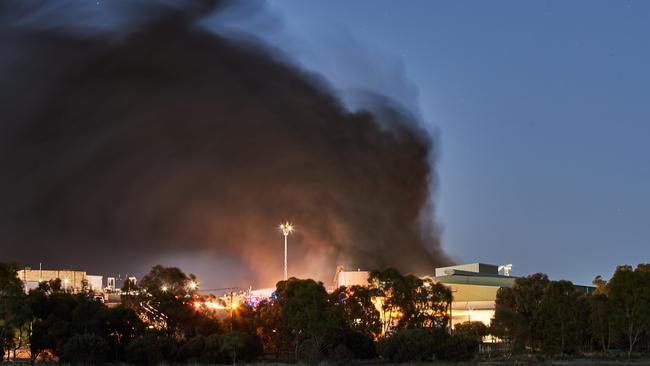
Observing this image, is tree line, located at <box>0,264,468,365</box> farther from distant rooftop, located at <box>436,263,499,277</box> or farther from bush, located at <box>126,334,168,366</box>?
distant rooftop, located at <box>436,263,499,277</box>

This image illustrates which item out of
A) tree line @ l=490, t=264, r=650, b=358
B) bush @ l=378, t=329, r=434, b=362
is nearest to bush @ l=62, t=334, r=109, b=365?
bush @ l=378, t=329, r=434, b=362

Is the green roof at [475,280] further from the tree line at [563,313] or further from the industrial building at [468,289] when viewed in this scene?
the tree line at [563,313]

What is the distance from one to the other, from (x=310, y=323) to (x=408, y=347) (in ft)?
27.4

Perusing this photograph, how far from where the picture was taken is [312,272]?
14950 centimetres

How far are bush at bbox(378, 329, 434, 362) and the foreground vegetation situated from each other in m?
0.08

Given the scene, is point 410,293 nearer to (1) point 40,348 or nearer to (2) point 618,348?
(2) point 618,348

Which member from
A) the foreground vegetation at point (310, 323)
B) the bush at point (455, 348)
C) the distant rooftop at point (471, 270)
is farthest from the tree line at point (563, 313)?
the distant rooftop at point (471, 270)

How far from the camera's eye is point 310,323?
64875 millimetres

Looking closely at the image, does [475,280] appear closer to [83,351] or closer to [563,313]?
[563,313]

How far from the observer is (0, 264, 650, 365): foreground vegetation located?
206ft

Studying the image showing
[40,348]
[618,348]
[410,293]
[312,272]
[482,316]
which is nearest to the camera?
[40,348]

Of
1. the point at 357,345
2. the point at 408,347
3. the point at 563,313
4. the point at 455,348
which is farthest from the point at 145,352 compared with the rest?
the point at 563,313

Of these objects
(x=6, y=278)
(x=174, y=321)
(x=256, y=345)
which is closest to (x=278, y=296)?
(x=256, y=345)

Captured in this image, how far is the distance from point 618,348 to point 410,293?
2532 centimetres
